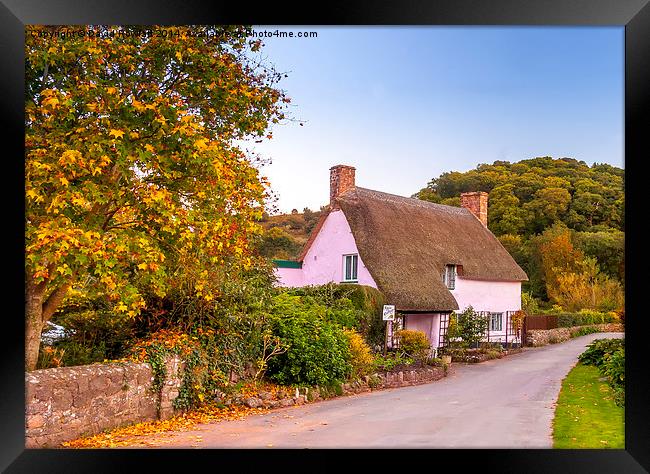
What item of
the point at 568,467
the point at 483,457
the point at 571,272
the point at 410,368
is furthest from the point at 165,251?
the point at 571,272

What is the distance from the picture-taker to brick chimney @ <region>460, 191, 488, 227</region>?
40.0 feet

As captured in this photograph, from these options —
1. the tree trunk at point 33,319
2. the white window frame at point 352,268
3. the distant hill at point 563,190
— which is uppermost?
the distant hill at point 563,190

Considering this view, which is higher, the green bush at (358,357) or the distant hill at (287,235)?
the distant hill at (287,235)

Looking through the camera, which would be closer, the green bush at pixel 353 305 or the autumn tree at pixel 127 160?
the autumn tree at pixel 127 160

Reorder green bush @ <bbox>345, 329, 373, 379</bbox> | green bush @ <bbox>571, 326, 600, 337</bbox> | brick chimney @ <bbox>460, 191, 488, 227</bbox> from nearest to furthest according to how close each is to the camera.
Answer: green bush @ <bbox>345, 329, 373, 379</bbox> → green bush @ <bbox>571, 326, 600, 337</bbox> → brick chimney @ <bbox>460, 191, 488, 227</bbox>

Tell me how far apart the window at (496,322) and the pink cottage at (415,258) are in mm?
24

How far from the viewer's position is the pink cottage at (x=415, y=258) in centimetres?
1257

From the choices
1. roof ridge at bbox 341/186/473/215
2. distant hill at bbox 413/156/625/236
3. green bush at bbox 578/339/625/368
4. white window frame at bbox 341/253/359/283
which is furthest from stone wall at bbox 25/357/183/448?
roof ridge at bbox 341/186/473/215

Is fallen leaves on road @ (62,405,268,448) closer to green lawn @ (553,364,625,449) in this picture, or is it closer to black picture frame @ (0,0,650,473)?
black picture frame @ (0,0,650,473)

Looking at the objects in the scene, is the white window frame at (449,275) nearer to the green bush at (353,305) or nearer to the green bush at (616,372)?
the green bush at (353,305)

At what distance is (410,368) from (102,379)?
611 cm

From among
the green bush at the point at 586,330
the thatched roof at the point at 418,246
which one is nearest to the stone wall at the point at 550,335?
the green bush at the point at 586,330

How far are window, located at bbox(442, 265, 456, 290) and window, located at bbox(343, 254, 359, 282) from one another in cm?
293

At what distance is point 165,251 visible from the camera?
20.8 ft
